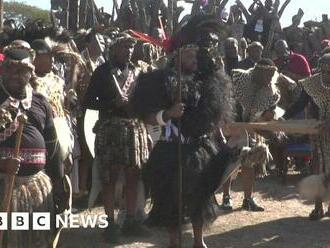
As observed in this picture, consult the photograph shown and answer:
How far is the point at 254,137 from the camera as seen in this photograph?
7.61 meters

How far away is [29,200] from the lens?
4523 mm

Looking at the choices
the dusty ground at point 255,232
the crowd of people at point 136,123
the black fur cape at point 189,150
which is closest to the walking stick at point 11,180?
the crowd of people at point 136,123

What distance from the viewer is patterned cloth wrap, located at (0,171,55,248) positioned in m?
4.48

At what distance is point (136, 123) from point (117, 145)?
0.31 meters

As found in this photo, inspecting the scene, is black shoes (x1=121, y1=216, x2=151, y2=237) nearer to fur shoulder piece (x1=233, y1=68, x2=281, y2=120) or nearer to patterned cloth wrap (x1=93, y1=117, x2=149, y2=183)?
patterned cloth wrap (x1=93, y1=117, x2=149, y2=183)

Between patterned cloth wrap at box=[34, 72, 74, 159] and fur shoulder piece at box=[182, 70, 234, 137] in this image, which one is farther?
fur shoulder piece at box=[182, 70, 234, 137]

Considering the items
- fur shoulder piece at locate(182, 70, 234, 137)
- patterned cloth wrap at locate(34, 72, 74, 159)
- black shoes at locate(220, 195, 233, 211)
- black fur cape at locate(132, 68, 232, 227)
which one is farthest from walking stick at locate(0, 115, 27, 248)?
black shoes at locate(220, 195, 233, 211)

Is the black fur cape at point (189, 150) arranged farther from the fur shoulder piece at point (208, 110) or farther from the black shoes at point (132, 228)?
the black shoes at point (132, 228)

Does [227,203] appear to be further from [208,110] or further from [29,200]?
[29,200]

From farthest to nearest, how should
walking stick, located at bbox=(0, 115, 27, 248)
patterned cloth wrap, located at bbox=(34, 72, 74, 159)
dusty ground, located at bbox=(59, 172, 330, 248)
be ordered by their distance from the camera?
dusty ground, located at bbox=(59, 172, 330, 248)
patterned cloth wrap, located at bbox=(34, 72, 74, 159)
walking stick, located at bbox=(0, 115, 27, 248)

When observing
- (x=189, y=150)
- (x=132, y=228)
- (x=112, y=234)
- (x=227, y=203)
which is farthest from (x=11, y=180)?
(x=227, y=203)

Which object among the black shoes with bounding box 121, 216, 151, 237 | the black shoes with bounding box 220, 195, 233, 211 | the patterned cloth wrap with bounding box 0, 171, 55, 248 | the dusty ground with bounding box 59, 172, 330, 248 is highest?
the patterned cloth wrap with bounding box 0, 171, 55, 248

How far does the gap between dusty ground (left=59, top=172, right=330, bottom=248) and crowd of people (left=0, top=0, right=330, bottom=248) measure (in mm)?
216

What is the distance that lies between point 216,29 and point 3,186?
2479 mm
